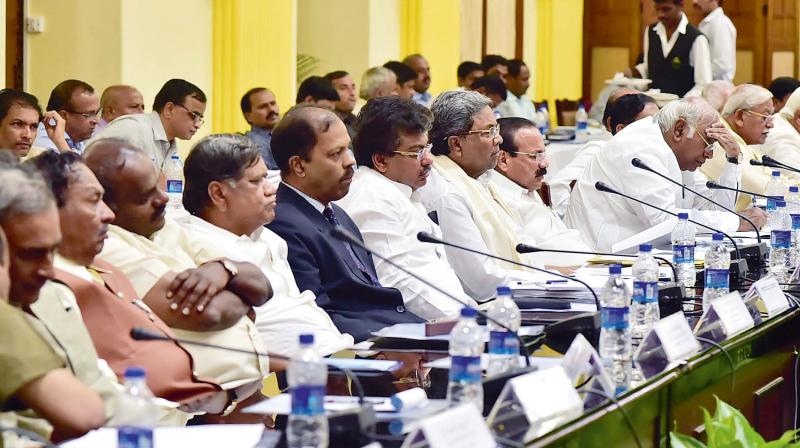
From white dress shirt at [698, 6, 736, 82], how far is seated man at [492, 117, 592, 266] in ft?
19.1

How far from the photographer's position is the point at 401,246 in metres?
4.08

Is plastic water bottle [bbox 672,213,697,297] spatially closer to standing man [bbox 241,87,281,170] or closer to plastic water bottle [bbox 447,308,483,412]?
plastic water bottle [bbox 447,308,483,412]

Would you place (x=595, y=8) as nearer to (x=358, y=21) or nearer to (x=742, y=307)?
(x=358, y=21)

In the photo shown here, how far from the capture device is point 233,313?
10.0 feet

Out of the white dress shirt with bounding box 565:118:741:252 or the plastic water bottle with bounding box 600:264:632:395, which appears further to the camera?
the white dress shirt with bounding box 565:118:741:252

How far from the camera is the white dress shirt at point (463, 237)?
14.4 feet

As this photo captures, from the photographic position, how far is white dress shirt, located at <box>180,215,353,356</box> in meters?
3.41

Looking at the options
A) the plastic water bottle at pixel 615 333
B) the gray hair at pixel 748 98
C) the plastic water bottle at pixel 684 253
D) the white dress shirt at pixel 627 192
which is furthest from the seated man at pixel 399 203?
the gray hair at pixel 748 98

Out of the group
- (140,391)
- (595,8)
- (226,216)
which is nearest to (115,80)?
(226,216)

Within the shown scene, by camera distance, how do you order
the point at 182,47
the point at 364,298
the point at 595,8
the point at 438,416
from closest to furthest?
1. the point at 438,416
2. the point at 364,298
3. the point at 182,47
4. the point at 595,8

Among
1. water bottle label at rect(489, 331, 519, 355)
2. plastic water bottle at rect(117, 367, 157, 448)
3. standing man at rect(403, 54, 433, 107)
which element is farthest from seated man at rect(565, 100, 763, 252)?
standing man at rect(403, 54, 433, 107)

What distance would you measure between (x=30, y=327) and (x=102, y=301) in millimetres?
628

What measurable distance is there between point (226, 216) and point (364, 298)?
55 cm

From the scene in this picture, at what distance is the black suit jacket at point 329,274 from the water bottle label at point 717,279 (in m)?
0.86
